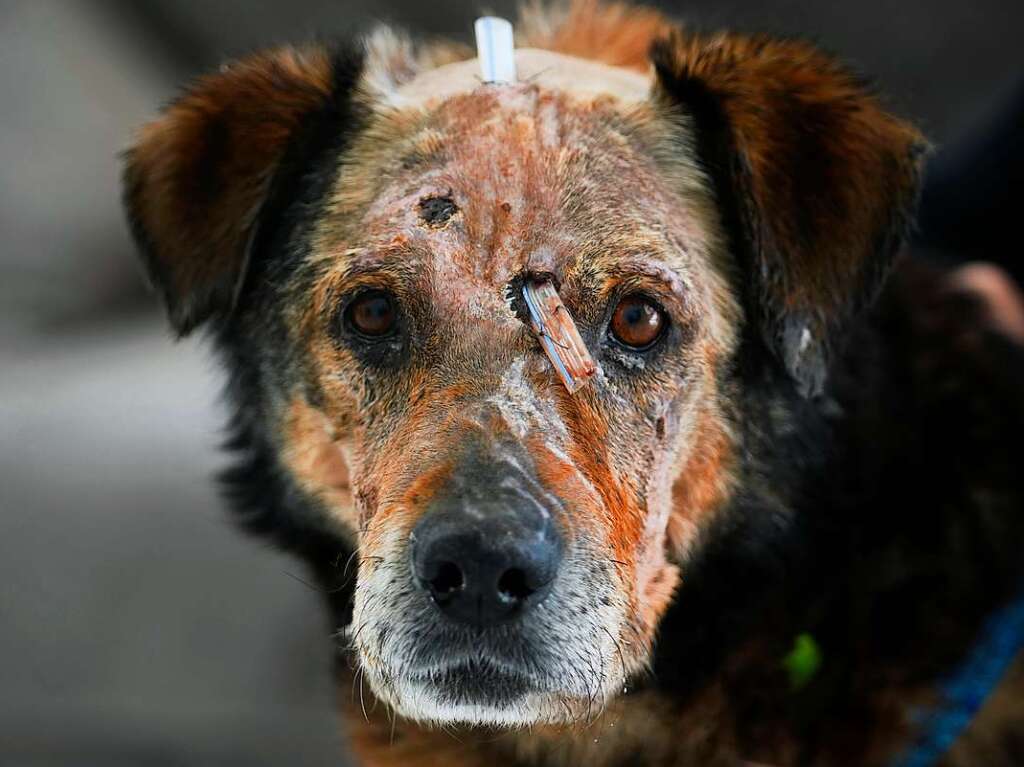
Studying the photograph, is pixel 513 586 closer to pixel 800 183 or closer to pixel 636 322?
pixel 636 322

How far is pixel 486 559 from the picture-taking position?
129cm

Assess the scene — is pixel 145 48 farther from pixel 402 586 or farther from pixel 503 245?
pixel 402 586

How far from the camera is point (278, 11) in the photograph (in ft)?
12.6

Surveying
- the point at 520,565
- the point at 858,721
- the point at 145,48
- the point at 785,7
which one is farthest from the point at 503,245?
the point at 145,48

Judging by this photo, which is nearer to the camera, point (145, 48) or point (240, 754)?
point (240, 754)

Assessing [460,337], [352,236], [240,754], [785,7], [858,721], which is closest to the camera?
[460,337]

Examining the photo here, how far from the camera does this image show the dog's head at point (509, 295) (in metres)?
1.38

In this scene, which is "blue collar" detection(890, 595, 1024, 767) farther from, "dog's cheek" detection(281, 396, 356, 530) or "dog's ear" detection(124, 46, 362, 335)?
"dog's ear" detection(124, 46, 362, 335)

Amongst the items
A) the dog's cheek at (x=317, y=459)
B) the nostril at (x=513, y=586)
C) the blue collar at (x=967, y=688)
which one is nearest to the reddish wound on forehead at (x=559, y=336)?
the nostril at (x=513, y=586)

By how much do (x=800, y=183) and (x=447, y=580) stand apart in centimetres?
81

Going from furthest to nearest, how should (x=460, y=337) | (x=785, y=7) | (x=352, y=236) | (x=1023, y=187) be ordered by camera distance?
1. (x=785, y=7)
2. (x=1023, y=187)
3. (x=352, y=236)
4. (x=460, y=337)

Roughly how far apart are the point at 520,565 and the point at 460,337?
1.18ft

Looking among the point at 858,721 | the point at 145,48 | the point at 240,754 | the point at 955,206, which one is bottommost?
the point at 240,754

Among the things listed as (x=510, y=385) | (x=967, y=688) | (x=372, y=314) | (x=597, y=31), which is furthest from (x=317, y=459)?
(x=967, y=688)
